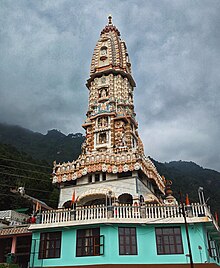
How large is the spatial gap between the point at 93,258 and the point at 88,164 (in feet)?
29.2

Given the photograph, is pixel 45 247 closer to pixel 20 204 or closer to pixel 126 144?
pixel 126 144

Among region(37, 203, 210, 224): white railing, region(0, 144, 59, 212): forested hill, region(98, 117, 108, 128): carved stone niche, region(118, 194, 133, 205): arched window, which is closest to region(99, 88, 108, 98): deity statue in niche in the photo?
region(98, 117, 108, 128): carved stone niche

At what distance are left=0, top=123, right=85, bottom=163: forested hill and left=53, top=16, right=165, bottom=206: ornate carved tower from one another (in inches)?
1425

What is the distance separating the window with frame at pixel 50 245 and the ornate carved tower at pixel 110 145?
4865 mm

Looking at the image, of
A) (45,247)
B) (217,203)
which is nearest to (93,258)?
(45,247)

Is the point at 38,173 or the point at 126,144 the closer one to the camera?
the point at 126,144

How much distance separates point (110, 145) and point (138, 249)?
37.1ft

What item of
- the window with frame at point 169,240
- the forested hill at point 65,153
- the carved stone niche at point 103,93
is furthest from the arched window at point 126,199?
the forested hill at point 65,153

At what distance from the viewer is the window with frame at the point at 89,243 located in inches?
699

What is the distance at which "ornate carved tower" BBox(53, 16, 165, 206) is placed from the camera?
23953mm

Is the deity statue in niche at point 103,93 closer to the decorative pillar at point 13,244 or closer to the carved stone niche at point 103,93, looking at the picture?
the carved stone niche at point 103,93

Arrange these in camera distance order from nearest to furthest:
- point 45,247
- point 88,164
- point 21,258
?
point 45,247, point 21,258, point 88,164

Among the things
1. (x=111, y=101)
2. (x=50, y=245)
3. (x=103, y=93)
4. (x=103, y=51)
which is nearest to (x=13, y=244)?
(x=50, y=245)

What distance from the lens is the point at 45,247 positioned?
19.0 meters
